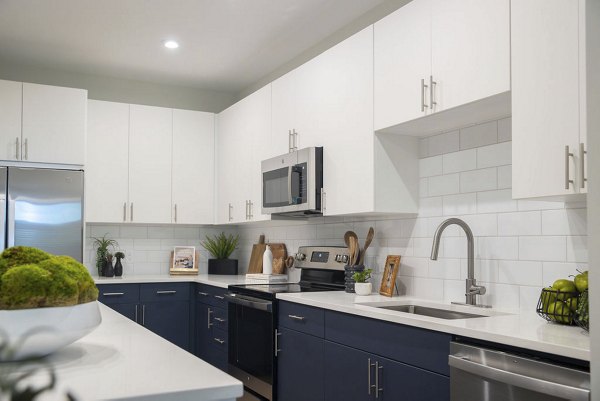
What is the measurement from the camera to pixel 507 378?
1896 mm

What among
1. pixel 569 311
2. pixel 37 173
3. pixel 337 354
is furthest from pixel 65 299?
pixel 37 173

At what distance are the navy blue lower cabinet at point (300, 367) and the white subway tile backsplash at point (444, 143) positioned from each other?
1191 mm

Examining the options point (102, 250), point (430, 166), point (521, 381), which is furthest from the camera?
point (102, 250)

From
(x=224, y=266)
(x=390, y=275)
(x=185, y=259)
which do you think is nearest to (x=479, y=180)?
(x=390, y=275)

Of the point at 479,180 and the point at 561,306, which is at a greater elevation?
the point at 479,180

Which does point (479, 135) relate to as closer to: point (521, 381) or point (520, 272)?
point (520, 272)

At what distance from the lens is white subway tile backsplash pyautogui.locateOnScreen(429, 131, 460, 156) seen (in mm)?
3092

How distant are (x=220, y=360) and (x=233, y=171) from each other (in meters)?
1.55

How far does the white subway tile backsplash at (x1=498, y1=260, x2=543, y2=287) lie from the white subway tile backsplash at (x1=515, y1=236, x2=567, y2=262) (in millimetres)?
35

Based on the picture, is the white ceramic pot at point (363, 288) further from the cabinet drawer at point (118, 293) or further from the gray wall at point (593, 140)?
the cabinet drawer at point (118, 293)

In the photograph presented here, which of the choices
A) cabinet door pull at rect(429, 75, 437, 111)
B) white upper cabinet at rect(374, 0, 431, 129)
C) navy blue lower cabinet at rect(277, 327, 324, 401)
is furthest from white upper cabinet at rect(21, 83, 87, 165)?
cabinet door pull at rect(429, 75, 437, 111)

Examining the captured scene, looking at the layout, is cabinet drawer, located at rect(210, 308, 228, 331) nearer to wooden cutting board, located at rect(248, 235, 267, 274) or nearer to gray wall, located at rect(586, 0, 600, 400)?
wooden cutting board, located at rect(248, 235, 267, 274)

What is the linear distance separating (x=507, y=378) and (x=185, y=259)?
3898 millimetres

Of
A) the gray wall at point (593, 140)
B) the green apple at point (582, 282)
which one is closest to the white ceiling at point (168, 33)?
the gray wall at point (593, 140)
